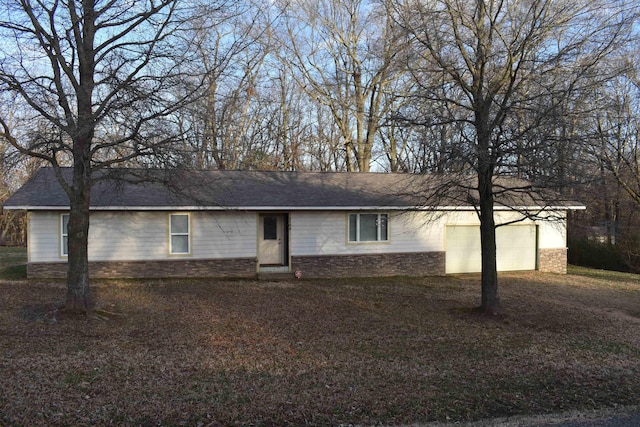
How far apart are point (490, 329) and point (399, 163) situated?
23954 mm

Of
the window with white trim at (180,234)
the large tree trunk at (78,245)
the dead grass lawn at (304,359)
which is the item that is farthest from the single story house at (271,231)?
the large tree trunk at (78,245)

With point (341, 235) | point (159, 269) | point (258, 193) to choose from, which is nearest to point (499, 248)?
point (341, 235)

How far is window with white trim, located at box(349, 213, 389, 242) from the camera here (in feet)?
51.1

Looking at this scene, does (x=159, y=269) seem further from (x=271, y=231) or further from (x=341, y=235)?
(x=341, y=235)

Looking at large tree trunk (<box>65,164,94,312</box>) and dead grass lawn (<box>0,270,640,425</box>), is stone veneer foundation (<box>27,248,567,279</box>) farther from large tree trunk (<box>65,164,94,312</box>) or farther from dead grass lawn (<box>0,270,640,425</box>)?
large tree trunk (<box>65,164,94,312</box>)

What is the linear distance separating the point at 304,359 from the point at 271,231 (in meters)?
9.77

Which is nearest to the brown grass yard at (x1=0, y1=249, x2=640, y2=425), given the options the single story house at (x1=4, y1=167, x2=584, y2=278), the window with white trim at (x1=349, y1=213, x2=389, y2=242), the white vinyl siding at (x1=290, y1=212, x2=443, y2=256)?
the single story house at (x1=4, y1=167, x2=584, y2=278)

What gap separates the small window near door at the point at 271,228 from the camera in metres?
15.9

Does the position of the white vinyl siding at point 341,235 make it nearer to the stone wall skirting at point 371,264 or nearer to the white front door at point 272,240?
the stone wall skirting at point 371,264

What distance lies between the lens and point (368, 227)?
1574cm

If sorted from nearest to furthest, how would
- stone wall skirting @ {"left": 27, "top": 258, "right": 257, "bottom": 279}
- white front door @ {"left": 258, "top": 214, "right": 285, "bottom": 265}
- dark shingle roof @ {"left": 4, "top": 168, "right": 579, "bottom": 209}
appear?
dark shingle roof @ {"left": 4, "top": 168, "right": 579, "bottom": 209} → stone wall skirting @ {"left": 27, "top": 258, "right": 257, "bottom": 279} → white front door @ {"left": 258, "top": 214, "right": 285, "bottom": 265}

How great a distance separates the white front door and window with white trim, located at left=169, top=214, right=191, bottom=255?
96.8 inches

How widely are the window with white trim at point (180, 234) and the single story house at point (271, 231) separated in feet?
0.10

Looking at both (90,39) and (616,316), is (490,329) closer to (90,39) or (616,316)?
(616,316)
